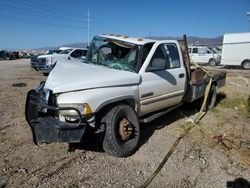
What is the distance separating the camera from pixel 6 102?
27.2 ft

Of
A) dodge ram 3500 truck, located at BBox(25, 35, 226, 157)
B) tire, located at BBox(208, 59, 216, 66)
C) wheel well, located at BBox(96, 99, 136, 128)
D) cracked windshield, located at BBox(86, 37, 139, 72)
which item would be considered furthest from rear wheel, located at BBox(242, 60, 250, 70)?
wheel well, located at BBox(96, 99, 136, 128)

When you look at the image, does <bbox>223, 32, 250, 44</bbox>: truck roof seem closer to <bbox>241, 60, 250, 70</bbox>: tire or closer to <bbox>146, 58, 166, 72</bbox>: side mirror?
<bbox>241, 60, 250, 70</bbox>: tire

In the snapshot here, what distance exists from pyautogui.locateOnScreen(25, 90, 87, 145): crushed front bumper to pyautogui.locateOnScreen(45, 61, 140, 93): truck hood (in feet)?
1.06

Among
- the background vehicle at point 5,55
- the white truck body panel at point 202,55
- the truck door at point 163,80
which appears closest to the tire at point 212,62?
the white truck body panel at point 202,55

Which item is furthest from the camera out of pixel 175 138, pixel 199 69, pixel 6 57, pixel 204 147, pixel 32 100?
pixel 6 57

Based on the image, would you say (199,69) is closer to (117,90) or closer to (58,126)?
(117,90)

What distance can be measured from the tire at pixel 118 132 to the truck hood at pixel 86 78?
46cm

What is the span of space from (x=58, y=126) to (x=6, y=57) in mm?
43721

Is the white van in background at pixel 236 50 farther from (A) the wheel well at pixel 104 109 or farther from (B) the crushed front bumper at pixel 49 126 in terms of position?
(B) the crushed front bumper at pixel 49 126

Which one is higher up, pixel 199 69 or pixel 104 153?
pixel 199 69

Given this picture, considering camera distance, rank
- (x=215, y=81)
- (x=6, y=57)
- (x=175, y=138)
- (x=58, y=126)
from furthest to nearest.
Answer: (x=6, y=57)
(x=215, y=81)
(x=175, y=138)
(x=58, y=126)

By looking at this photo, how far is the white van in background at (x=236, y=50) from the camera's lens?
23.5 m

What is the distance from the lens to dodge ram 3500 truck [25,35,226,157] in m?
4.18

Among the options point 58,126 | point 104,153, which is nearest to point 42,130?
point 58,126
